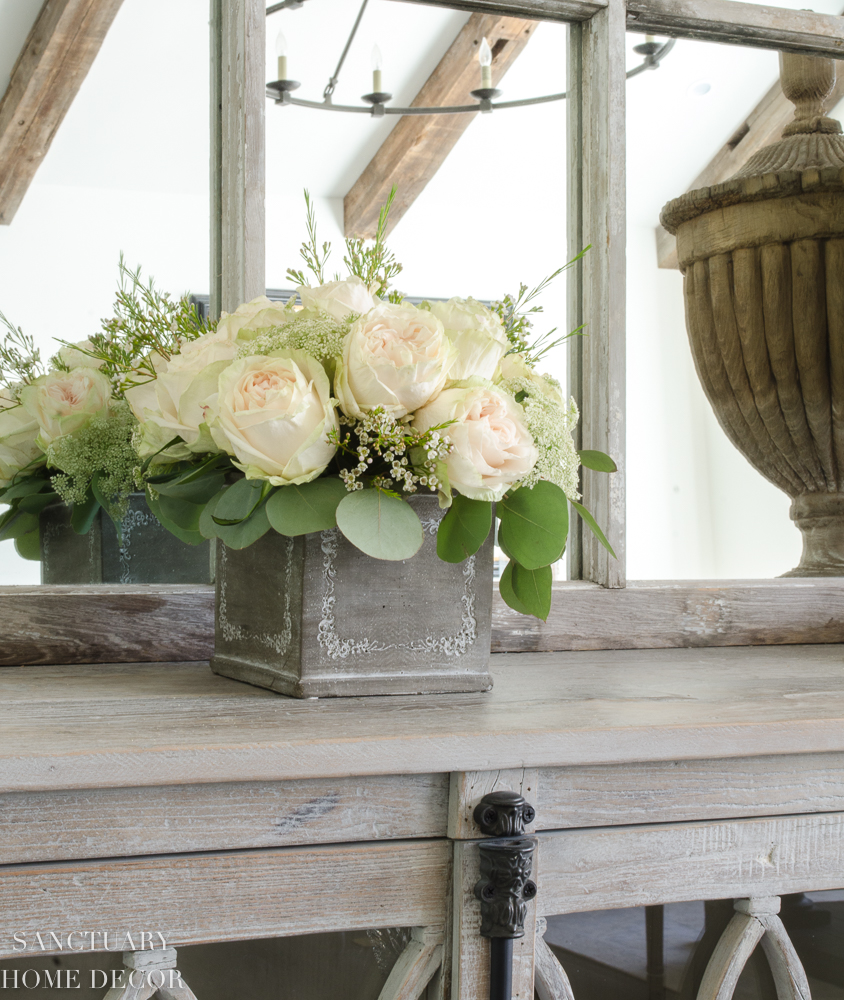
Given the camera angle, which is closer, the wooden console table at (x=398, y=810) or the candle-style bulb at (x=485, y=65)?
the wooden console table at (x=398, y=810)

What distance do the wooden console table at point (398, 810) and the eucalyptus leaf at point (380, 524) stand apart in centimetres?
12

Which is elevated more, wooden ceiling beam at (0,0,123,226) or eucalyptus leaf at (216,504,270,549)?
wooden ceiling beam at (0,0,123,226)

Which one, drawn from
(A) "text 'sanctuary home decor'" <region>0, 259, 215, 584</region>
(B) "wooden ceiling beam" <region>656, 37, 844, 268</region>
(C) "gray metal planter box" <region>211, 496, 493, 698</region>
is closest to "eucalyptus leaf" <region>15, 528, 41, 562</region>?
(A) "text 'sanctuary home decor'" <region>0, 259, 215, 584</region>

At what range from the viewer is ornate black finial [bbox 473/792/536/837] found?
605mm

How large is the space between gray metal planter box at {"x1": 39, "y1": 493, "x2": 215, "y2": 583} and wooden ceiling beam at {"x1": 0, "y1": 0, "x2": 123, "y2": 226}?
0.32m

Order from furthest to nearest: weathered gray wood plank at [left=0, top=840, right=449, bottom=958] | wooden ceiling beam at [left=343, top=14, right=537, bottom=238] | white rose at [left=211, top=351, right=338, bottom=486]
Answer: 1. wooden ceiling beam at [left=343, top=14, right=537, bottom=238]
2. white rose at [left=211, top=351, right=338, bottom=486]
3. weathered gray wood plank at [left=0, top=840, right=449, bottom=958]

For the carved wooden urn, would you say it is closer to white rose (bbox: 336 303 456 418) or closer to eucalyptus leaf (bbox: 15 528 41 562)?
white rose (bbox: 336 303 456 418)

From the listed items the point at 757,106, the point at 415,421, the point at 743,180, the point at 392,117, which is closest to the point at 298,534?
the point at 415,421

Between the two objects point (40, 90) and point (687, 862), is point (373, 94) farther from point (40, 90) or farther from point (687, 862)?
point (687, 862)

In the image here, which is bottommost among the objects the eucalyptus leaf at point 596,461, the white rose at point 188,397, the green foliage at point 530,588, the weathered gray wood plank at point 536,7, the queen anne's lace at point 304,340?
the green foliage at point 530,588

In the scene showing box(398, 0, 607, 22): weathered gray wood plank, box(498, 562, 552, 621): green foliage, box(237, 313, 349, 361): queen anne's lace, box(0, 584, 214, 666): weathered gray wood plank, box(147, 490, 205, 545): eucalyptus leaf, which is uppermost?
box(398, 0, 607, 22): weathered gray wood plank

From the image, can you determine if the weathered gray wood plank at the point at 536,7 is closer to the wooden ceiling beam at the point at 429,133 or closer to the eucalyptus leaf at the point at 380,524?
the wooden ceiling beam at the point at 429,133

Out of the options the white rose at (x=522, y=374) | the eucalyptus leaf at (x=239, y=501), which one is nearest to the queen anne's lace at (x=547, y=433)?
the white rose at (x=522, y=374)

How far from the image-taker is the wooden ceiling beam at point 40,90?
963mm
